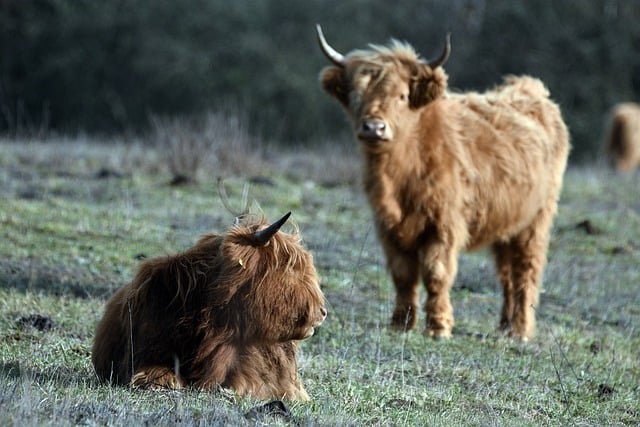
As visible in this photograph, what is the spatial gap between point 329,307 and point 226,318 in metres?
2.70

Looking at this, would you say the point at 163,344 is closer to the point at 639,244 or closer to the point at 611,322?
the point at 611,322

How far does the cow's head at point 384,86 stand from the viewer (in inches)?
307

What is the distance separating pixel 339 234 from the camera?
34.6 feet

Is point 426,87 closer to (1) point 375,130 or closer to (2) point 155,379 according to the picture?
(1) point 375,130

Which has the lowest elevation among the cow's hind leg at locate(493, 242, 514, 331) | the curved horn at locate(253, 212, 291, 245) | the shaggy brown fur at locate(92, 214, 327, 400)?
the cow's hind leg at locate(493, 242, 514, 331)

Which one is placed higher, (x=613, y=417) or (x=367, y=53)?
(x=367, y=53)

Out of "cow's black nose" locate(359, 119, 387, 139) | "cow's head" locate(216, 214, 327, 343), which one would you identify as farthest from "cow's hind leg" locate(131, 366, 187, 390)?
"cow's black nose" locate(359, 119, 387, 139)

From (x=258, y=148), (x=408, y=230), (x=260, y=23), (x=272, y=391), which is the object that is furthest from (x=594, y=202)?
(x=260, y=23)

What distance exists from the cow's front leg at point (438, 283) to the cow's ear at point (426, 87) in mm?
1140

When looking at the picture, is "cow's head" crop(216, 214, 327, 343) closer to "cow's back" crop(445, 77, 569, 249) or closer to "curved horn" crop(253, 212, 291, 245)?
"curved horn" crop(253, 212, 291, 245)

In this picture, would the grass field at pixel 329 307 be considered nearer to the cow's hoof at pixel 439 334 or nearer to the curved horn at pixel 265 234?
the cow's hoof at pixel 439 334

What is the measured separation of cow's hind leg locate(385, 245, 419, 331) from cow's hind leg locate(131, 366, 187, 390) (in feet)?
10.1

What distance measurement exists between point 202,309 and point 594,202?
10052 millimetres

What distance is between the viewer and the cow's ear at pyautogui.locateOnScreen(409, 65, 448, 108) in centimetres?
803
